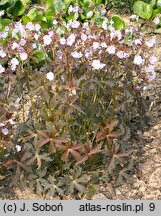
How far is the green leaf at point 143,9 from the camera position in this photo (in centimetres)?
507

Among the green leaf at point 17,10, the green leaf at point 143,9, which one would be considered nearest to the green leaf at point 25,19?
the green leaf at point 17,10

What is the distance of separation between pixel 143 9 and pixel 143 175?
2232 millimetres

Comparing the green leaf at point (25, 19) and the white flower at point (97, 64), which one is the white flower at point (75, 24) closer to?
the white flower at point (97, 64)

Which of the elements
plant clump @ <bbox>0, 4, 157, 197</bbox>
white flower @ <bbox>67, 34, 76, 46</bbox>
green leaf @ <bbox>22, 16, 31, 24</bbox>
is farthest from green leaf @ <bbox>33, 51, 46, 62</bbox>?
white flower @ <bbox>67, 34, 76, 46</bbox>

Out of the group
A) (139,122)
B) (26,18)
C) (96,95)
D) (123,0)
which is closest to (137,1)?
(123,0)

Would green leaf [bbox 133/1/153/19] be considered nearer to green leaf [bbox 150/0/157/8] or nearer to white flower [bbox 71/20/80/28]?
green leaf [bbox 150/0/157/8]

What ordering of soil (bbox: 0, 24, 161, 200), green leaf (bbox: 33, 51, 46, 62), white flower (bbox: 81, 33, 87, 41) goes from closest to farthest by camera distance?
white flower (bbox: 81, 33, 87, 41) < soil (bbox: 0, 24, 161, 200) < green leaf (bbox: 33, 51, 46, 62)

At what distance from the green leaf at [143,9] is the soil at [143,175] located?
1.42m

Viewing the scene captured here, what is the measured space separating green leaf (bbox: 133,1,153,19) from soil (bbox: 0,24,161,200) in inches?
56.0

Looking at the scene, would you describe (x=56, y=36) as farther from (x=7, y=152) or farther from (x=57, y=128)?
(x=7, y=152)

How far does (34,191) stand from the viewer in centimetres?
317

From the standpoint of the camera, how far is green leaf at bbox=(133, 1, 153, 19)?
200 inches

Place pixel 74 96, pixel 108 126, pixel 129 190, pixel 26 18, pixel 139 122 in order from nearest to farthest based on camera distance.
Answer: pixel 74 96
pixel 108 126
pixel 129 190
pixel 139 122
pixel 26 18

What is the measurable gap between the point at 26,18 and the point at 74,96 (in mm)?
2210
